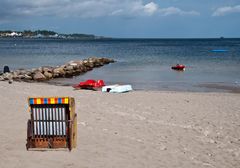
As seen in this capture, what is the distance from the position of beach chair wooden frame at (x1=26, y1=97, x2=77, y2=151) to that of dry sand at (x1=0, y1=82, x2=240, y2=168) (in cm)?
21

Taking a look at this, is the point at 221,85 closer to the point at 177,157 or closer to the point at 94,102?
the point at 94,102

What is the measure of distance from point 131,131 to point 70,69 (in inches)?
814

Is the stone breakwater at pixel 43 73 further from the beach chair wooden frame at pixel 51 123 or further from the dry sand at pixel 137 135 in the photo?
the beach chair wooden frame at pixel 51 123

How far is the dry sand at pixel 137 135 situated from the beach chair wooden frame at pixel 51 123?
0.21 meters

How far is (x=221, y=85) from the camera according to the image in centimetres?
2202

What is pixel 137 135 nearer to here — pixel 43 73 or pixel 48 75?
pixel 48 75

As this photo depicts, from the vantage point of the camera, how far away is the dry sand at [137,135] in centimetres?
677

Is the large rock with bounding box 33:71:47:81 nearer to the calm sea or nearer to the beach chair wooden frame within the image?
the calm sea

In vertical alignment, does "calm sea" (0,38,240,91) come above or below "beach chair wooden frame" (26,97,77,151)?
below

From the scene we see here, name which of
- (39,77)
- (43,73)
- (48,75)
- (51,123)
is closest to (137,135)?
(51,123)

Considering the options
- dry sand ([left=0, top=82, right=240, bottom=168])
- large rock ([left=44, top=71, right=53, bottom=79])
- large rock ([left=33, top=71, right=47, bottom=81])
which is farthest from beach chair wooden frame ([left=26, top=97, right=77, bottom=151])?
large rock ([left=44, top=71, right=53, bottom=79])

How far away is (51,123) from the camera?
6.93 meters

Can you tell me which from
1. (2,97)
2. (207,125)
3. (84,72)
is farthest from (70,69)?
(207,125)

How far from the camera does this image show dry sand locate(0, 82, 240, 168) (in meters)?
6.77
